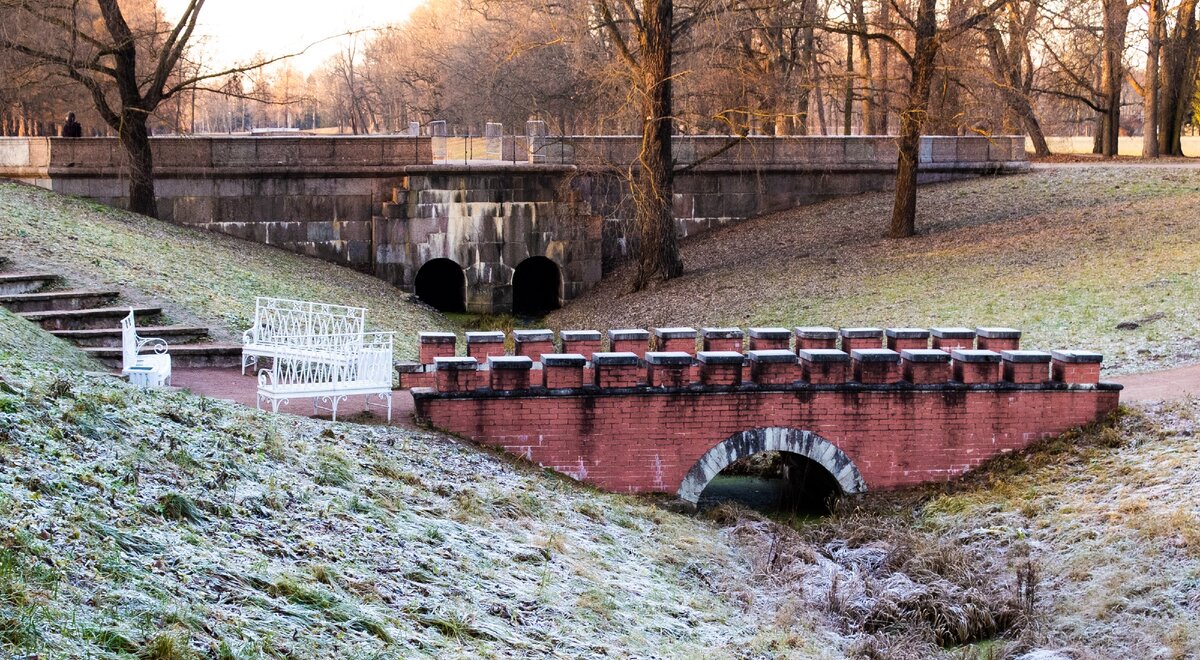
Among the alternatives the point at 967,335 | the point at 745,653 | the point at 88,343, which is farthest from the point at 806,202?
the point at 745,653

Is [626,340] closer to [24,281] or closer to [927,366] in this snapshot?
[927,366]

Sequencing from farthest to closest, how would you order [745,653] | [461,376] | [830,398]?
[830,398]
[461,376]
[745,653]

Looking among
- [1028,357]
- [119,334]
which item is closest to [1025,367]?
[1028,357]

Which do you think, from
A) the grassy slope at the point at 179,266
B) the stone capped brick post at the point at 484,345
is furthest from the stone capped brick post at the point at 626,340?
the grassy slope at the point at 179,266

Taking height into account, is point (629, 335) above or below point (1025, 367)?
above

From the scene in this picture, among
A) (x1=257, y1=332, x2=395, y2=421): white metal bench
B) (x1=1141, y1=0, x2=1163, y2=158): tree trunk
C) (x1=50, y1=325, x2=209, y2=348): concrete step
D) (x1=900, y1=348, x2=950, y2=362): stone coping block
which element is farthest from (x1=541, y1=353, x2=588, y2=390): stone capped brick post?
(x1=1141, y1=0, x2=1163, y2=158): tree trunk

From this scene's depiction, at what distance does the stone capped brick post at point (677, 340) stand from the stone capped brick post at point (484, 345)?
164cm

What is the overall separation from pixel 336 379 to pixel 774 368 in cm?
416

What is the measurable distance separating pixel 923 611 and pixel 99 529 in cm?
599

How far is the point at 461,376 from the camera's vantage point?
446 inches

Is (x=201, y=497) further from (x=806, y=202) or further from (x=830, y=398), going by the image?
(x=806, y=202)

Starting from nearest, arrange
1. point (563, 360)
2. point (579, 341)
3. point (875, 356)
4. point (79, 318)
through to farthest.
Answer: point (563, 360), point (875, 356), point (579, 341), point (79, 318)

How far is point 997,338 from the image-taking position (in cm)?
1290

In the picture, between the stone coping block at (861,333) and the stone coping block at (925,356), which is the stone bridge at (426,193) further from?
the stone coping block at (925,356)
